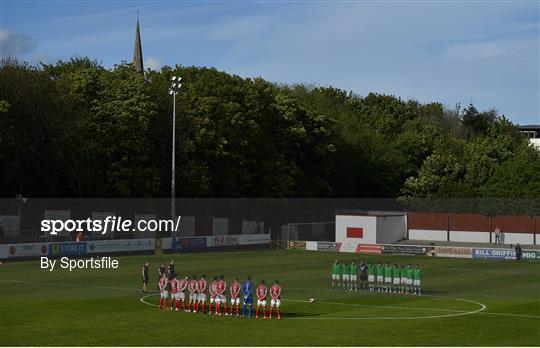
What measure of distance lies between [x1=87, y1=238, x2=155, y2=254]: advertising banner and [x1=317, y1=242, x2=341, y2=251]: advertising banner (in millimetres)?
18819

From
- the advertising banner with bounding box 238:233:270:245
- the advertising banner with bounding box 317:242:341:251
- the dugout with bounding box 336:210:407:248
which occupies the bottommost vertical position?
the advertising banner with bounding box 317:242:341:251

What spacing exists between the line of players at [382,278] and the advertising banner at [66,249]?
2932 cm

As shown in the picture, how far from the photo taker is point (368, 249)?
94500 millimetres

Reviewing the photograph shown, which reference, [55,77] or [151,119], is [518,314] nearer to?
[151,119]

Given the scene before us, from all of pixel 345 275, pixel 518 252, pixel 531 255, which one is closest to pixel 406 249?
pixel 518 252

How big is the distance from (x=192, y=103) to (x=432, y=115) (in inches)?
3585

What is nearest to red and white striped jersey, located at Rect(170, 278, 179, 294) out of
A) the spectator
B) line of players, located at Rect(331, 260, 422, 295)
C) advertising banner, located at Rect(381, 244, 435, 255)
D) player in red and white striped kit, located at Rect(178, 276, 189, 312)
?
player in red and white striped kit, located at Rect(178, 276, 189, 312)

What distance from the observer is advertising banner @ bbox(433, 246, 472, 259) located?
8863 cm

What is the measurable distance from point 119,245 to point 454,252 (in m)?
32.5

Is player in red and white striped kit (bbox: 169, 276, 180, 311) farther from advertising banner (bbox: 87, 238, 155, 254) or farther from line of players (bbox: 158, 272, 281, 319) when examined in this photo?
advertising banner (bbox: 87, 238, 155, 254)

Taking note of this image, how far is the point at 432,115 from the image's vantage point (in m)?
182

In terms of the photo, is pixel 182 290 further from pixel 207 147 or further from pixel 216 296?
pixel 207 147

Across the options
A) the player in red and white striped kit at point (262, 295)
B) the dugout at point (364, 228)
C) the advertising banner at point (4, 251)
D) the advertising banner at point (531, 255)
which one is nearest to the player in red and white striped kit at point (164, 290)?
the player in red and white striped kit at point (262, 295)

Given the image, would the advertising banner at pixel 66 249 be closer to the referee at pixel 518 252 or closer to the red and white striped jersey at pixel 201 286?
the red and white striped jersey at pixel 201 286
